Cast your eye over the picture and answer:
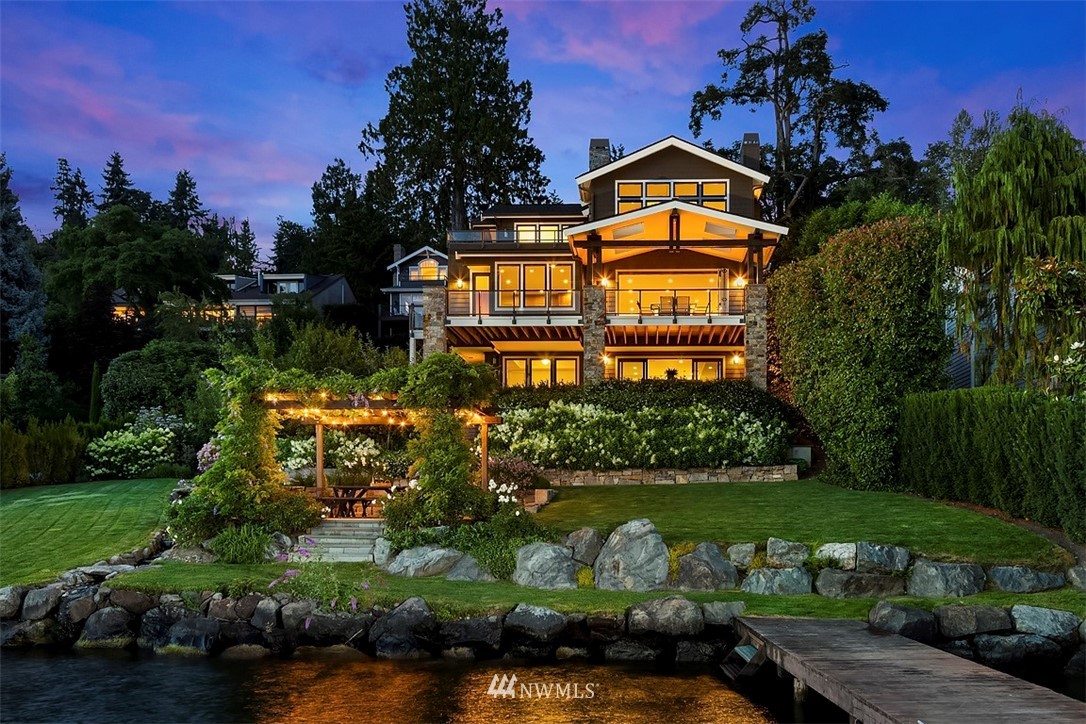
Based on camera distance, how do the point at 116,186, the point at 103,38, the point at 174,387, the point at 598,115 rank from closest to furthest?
the point at 103,38
the point at 174,387
the point at 598,115
the point at 116,186

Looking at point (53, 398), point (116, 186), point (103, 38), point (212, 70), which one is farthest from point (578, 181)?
point (116, 186)

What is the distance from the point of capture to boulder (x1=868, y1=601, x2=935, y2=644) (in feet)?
42.9

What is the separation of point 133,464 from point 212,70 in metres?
11.7

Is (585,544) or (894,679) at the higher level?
(585,544)

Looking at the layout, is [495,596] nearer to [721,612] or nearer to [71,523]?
[721,612]

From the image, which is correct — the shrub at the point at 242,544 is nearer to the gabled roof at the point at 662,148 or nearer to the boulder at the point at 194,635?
the boulder at the point at 194,635

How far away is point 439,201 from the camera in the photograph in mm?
57875

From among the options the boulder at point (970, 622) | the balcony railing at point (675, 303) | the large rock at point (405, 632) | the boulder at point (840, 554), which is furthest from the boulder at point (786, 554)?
the balcony railing at point (675, 303)

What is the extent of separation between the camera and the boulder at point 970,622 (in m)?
13.4

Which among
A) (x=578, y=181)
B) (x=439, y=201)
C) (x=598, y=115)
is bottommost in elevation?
(x=578, y=181)

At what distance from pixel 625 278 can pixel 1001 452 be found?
21427 mm

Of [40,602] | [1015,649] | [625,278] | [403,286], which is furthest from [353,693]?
[403,286]

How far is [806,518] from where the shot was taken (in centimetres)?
1838

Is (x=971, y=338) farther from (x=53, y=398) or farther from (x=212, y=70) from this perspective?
(x=53, y=398)
